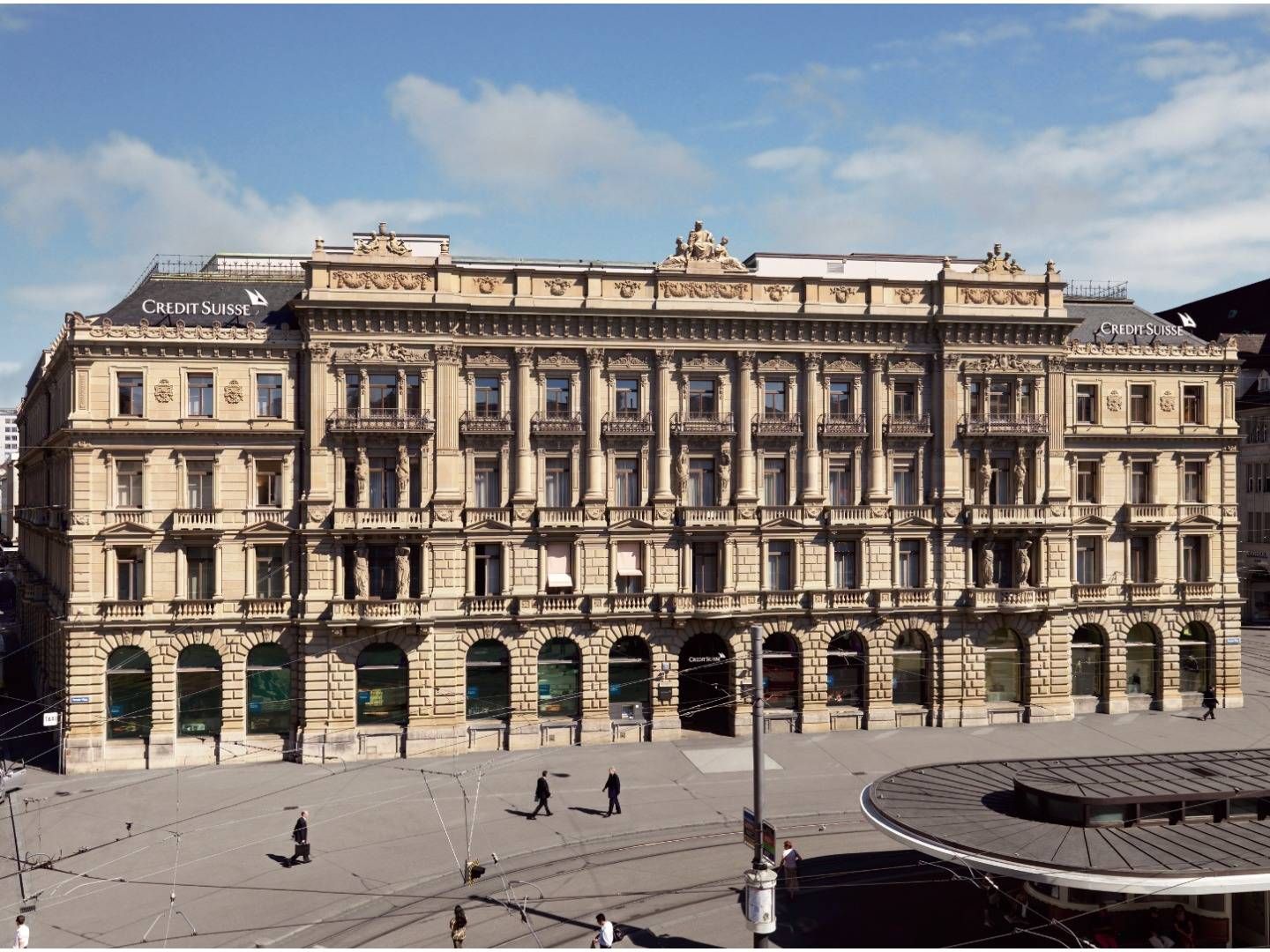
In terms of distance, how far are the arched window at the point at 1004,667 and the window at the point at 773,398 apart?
56.5ft

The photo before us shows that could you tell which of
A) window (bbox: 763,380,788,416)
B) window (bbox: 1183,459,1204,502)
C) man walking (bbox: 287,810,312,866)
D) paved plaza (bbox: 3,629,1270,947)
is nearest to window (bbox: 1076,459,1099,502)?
window (bbox: 1183,459,1204,502)

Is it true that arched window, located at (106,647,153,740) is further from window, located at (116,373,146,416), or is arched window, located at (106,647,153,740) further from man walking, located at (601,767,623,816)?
man walking, located at (601,767,623,816)

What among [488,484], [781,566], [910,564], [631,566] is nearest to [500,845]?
[631,566]

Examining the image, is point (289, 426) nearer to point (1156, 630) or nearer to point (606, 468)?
point (606, 468)

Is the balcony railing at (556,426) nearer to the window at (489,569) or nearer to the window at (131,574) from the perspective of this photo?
the window at (489,569)

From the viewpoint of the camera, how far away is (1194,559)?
63375 mm

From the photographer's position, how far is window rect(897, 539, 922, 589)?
192 feet

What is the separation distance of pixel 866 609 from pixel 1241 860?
102 feet

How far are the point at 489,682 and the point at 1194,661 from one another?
40846 millimetres

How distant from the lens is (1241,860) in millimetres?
26578

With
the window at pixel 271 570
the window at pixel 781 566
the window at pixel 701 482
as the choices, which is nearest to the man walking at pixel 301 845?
the window at pixel 271 570

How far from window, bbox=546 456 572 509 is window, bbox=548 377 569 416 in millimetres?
2389

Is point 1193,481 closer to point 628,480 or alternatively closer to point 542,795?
point 628,480

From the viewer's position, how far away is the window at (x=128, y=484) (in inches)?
2058
